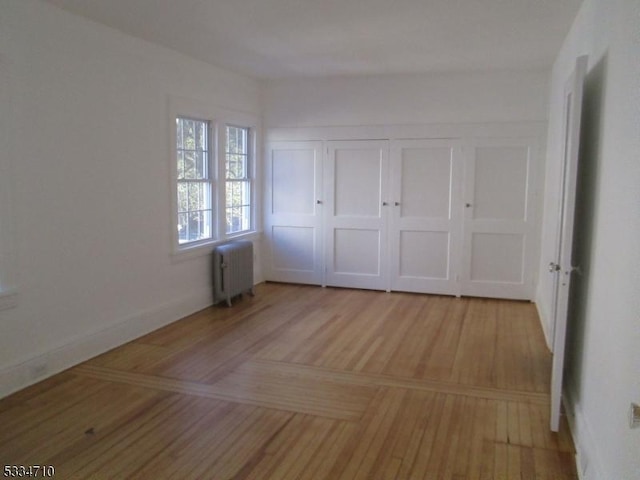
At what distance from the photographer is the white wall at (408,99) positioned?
5.98 metres

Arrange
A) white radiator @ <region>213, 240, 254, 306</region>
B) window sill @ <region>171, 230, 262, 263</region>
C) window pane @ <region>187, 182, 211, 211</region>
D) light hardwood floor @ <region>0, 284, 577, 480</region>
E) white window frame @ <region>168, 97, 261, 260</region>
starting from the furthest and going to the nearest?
white radiator @ <region>213, 240, 254, 306</region>
window pane @ <region>187, 182, 211, 211</region>
window sill @ <region>171, 230, 262, 263</region>
white window frame @ <region>168, 97, 261, 260</region>
light hardwood floor @ <region>0, 284, 577, 480</region>

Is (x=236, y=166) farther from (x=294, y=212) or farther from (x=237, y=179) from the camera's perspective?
(x=294, y=212)

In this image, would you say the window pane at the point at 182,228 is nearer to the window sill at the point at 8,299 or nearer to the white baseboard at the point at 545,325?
the window sill at the point at 8,299

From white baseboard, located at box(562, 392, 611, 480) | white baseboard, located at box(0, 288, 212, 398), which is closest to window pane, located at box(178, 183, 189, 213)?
white baseboard, located at box(0, 288, 212, 398)

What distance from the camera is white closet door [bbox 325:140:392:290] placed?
6.57 m

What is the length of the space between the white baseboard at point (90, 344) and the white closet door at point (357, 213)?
6.41 feet

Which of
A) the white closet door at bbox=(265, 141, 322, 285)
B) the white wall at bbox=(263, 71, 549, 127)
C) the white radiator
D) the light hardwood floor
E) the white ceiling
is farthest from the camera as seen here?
the white closet door at bbox=(265, 141, 322, 285)

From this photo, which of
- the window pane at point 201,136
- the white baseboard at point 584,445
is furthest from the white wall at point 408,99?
the white baseboard at point 584,445

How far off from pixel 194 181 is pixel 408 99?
2651 mm

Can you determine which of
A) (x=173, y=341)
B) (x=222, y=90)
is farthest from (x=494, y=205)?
(x=173, y=341)

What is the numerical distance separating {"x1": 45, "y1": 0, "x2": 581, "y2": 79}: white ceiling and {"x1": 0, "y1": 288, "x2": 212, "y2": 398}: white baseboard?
2.40m

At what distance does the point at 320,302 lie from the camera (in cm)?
613

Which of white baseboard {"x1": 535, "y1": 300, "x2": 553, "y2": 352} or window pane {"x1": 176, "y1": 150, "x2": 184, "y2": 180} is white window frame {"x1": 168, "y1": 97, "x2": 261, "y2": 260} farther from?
white baseboard {"x1": 535, "y1": 300, "x2": 553, "y2": 352}

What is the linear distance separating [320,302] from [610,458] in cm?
410
